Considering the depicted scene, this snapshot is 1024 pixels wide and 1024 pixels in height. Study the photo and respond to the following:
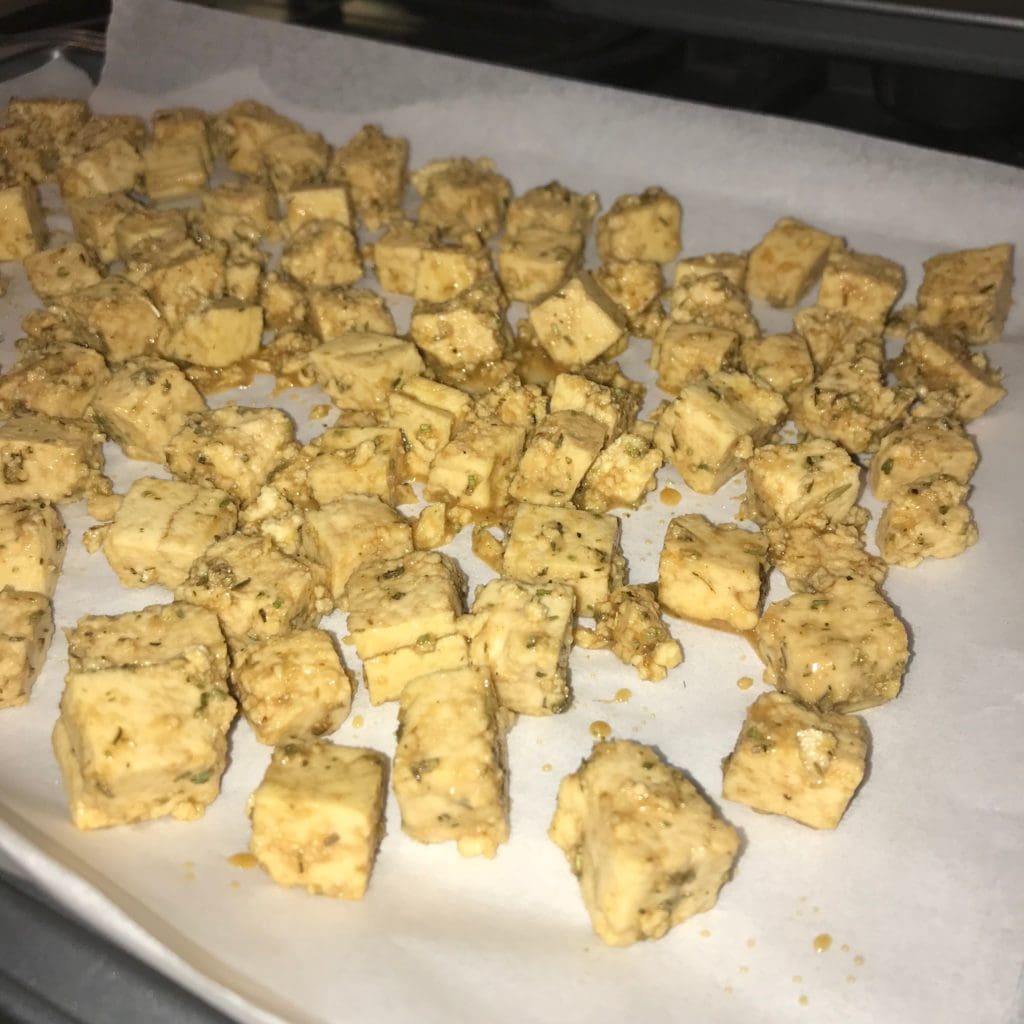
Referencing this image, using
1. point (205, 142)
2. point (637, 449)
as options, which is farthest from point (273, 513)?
point (205, 142)

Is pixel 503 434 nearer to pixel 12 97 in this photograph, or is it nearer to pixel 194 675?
pixel 194 675

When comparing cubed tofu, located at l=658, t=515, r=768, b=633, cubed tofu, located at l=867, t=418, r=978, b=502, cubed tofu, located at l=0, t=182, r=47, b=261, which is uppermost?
cubed tofu, located at l=0, t=182, r=47, b=261

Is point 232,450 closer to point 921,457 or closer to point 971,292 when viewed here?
point 921,457

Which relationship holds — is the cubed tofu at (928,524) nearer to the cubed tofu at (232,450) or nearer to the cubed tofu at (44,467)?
the cubed tofu at (232,450)

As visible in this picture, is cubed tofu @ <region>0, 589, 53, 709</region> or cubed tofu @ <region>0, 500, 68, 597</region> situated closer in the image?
cubed tofu @ <region>0, 589, 53, 709</region>

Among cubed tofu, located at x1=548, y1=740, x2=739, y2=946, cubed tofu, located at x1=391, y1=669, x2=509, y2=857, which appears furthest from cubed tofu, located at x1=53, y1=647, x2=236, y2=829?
cubed tofu, located at x1=548, y1=740, x2=739, y2=946

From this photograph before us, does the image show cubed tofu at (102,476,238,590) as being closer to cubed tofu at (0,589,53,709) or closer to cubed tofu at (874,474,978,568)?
cubed tofu at (0,589,53,709)

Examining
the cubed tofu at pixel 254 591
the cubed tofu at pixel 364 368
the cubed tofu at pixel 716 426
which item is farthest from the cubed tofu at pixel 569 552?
the cubed tofu at pixel 364 368
